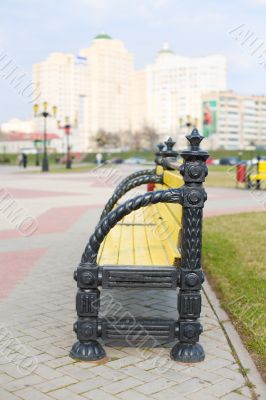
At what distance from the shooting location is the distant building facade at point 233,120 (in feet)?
357

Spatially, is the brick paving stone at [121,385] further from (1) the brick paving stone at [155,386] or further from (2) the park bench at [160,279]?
(2) the park bench at [160,279]

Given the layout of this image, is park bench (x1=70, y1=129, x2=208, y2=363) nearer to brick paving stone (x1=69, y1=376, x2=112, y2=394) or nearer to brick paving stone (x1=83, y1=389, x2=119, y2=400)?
brick paving stone (x1=69, y1=376, x2=112, y2=394)

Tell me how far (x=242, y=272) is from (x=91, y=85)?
422ft

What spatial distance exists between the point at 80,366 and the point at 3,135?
116 metres

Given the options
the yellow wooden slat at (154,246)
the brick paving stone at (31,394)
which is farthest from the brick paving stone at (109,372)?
the yellow wooden slat at (154,246)

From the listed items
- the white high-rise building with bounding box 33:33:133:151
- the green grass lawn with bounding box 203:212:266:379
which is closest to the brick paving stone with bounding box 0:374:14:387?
the green grass lawn with bounding box 203:212:266:379

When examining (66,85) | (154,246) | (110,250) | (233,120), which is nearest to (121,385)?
(110,250)

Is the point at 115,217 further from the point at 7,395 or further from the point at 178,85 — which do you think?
the point at 178,85

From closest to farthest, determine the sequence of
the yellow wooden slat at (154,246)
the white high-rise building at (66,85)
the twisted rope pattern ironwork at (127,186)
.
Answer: the yellow wooden slat at (154,246)
the twisted rope pattern ironwork at (127,186)
the white high-rise building at (66,85)

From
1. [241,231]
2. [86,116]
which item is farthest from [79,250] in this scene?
[86,116]

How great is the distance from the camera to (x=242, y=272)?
5355 millimetres

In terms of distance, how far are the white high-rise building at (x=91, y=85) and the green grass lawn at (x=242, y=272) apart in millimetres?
108126

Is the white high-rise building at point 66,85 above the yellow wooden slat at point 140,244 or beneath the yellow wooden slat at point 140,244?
above

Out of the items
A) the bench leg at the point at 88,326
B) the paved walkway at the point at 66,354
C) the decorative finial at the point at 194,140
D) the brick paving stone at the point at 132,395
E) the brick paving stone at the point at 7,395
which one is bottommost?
the paved walkway at the point at 66,354
